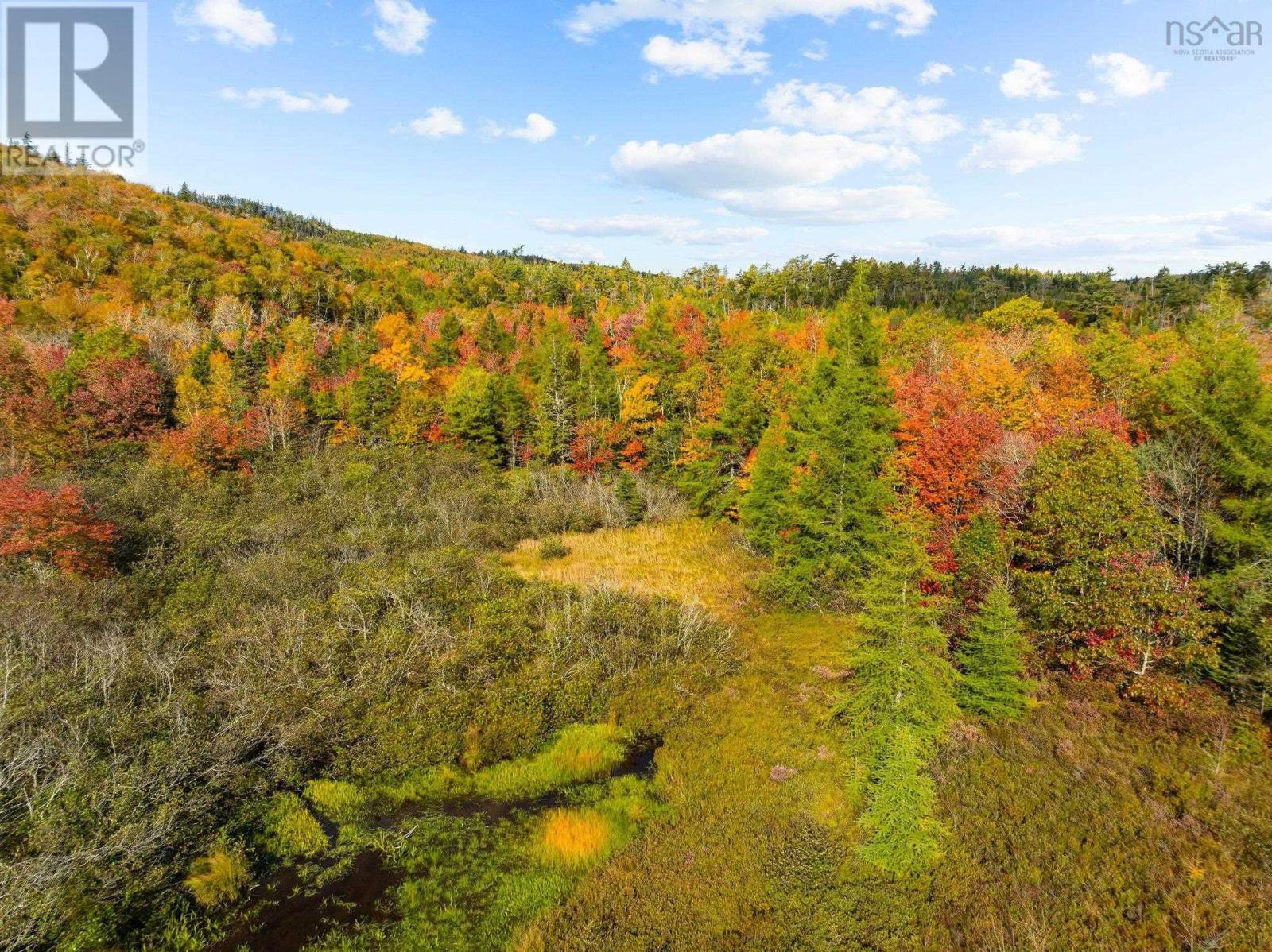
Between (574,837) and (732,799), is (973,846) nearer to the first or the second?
(732,799)

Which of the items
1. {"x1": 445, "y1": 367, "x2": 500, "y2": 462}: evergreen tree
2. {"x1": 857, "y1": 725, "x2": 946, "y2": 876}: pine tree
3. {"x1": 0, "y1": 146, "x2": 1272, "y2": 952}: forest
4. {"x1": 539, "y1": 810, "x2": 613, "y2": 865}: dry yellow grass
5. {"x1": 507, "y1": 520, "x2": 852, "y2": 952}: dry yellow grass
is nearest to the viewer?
{"x1": 507, "y1": 520, "x2": 852, "y2": 952}: dry yellow grass

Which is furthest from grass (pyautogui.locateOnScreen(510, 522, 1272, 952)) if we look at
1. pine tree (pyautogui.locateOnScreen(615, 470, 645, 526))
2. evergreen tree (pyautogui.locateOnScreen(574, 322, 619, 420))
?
evergreen tree (pyautogui.locateOnScreen(574, 322, 619, 420))

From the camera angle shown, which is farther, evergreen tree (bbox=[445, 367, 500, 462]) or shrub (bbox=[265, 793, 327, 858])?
evergreen tree (bbox=[445, 367, 500, 462])

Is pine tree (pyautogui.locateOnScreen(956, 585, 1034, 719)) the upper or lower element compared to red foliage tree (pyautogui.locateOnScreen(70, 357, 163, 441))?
lower

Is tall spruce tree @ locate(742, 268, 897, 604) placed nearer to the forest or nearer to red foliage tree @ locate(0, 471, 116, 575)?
the forest

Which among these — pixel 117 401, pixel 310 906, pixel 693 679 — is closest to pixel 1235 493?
pixel 693 679

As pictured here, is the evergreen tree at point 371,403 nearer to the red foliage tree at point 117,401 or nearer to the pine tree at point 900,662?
the red foliage tree at point 117,401
